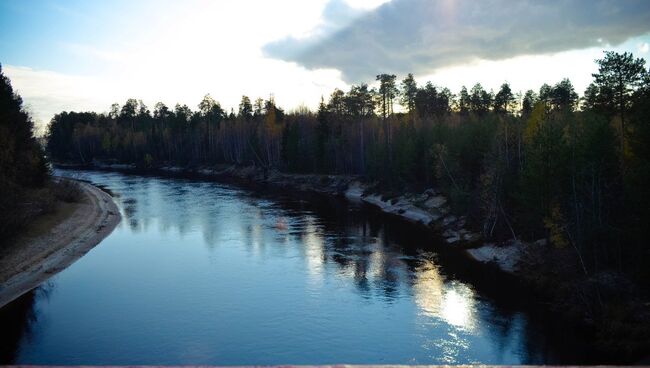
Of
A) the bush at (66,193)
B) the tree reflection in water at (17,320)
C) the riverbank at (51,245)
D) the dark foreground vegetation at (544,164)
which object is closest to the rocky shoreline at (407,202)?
the dark foreground vegetation at (544,164)

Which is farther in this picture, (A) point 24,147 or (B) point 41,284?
(A) point 24,147

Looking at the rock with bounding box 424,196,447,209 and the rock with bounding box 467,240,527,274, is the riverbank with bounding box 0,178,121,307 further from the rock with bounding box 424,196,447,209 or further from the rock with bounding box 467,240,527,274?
the rock with bounding box 424,196,447,209

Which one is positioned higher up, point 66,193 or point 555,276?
point 66,193

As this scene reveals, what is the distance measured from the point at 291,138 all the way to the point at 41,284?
2678 inches

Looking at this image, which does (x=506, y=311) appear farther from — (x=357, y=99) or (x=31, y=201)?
(x=357, y=99)

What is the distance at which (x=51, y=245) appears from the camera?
138 feet

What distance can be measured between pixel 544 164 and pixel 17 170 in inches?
2187

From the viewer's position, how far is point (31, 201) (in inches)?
1918

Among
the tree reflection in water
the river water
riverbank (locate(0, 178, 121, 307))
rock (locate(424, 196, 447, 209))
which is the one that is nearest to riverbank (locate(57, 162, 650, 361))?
rock (locate(424, 196, 447, 209))

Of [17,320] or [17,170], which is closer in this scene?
[17,320]

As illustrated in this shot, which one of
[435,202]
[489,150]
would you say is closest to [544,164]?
[489,150]

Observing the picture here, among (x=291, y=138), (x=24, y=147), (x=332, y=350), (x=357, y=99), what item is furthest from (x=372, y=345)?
(x=357, y=99)

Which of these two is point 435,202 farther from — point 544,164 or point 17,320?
point 17,320

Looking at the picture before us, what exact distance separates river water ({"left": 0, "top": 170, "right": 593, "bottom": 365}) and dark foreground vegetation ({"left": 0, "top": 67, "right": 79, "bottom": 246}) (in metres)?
6.22
